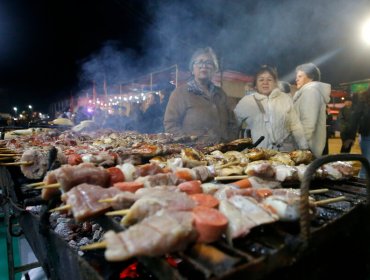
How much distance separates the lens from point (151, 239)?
47.7 inches

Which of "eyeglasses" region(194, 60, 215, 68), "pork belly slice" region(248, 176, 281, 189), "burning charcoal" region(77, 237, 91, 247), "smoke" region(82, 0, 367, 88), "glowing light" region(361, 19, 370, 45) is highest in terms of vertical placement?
"smoke" region(82, 0, 367, 88)

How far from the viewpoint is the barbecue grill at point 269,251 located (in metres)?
1.18

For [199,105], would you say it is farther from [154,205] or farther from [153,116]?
[154,205]

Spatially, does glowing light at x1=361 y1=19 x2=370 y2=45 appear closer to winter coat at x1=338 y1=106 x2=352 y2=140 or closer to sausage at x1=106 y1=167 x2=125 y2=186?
winter coat at x1=338 y1=106 x2=352 y2=140

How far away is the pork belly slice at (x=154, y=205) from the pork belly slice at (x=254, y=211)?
303 mm

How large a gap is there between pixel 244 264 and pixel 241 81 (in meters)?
15.7

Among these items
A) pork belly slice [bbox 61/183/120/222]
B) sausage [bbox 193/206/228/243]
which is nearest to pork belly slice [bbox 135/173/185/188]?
pork belly slice [bbox 61/183/120/222]

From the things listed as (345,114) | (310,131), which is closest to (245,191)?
(310,131)

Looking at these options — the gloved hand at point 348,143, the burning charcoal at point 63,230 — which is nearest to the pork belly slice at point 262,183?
the burning charcoal at point 63,230

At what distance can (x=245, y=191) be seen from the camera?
197 centimetres

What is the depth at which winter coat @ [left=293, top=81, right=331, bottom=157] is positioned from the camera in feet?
20.9

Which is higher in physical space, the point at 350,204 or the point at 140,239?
the point at 140,239

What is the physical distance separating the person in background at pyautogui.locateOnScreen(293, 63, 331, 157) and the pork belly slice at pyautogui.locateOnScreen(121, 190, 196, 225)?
579cm

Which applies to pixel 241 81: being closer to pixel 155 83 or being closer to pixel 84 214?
pixel 155 83
